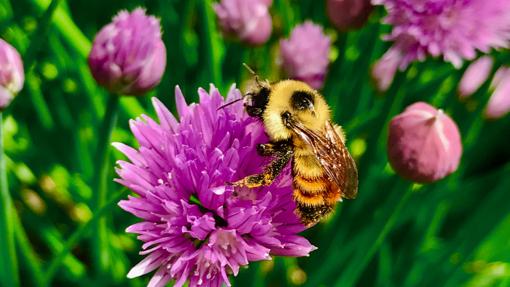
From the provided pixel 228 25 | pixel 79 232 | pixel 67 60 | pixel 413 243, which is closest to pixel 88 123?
pixel 67 60

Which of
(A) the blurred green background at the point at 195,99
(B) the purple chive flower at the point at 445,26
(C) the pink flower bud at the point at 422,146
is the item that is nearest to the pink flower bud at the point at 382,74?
(A) the blurred green background at the point at 195,99

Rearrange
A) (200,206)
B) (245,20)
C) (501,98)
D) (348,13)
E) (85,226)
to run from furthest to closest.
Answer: (501,98) → (245,20) → (348,13) → (85,226) → (200,206)

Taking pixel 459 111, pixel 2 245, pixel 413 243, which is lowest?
pixel 413 243

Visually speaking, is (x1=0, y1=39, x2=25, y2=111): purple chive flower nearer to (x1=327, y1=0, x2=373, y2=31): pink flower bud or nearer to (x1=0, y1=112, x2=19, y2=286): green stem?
(x1=0, y1=112, x2=19, y2=286): green stem

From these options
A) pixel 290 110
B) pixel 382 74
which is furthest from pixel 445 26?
pixel 382 74

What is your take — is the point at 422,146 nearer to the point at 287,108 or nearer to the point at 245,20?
the point at 287,108

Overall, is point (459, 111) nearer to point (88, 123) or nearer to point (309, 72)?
point (309, 72)
